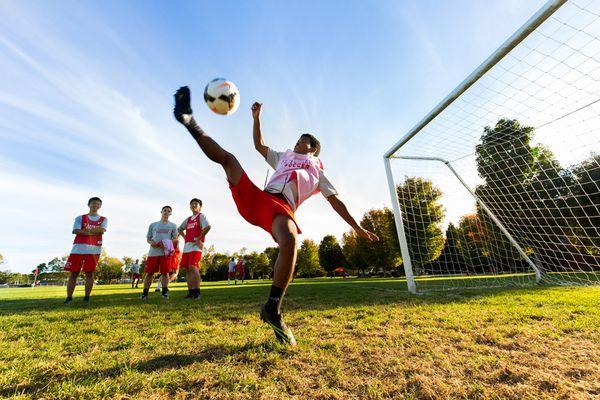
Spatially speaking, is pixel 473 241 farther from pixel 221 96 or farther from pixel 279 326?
pixel 221 96

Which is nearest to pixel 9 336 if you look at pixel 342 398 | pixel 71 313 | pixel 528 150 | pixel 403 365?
pixel 71 313

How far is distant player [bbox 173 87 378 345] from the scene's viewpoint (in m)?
2.58

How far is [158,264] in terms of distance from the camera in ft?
22.9

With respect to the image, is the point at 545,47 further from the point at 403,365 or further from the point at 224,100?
the point at 403,365

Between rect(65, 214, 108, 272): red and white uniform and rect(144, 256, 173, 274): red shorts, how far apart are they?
1047mm

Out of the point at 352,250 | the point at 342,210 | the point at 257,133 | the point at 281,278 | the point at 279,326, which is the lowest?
the point at 279,326

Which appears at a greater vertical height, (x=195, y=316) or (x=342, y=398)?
(x=195, y=316)

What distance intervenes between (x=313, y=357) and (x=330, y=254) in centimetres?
5097

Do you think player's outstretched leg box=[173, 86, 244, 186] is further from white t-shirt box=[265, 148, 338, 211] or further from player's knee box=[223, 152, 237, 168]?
white t-shirt box=[265, 148, 338, 211]

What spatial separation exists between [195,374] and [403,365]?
1.37m

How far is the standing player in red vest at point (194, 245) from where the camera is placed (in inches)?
261

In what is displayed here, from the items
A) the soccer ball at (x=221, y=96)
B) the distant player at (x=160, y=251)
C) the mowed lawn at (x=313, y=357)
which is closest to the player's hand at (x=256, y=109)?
the soccer ball at (x=221, y=96)

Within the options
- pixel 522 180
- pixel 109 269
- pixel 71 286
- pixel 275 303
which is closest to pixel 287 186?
pixel 275 303

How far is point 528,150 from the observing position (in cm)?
774
